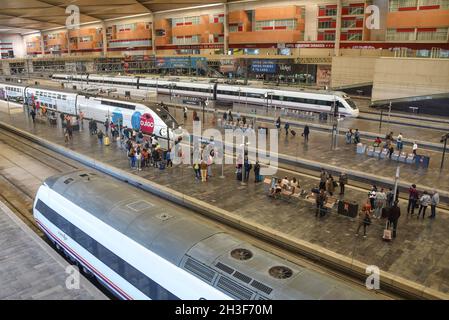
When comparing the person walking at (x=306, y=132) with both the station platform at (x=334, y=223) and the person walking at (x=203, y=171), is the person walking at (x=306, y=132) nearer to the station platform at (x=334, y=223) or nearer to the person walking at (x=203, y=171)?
the station platform at (x=334, y=223)

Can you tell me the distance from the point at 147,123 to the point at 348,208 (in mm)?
16636

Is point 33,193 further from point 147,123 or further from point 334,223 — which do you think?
point 334,223

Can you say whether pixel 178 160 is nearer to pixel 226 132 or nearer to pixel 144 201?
pixel 226 132

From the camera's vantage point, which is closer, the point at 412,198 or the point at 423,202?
the point at 423,202

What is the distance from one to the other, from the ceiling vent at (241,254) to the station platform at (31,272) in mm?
3643

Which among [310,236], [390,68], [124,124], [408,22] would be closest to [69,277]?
[310,236]

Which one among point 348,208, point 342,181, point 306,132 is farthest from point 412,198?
point 306,132

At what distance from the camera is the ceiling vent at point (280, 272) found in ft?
22.3

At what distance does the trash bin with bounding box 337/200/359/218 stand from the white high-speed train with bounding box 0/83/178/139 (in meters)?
14.0

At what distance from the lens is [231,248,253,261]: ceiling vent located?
737 cm

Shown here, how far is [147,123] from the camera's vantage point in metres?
27.2

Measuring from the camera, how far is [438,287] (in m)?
10.6

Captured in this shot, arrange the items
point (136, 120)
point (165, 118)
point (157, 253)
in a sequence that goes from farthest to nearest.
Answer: point (136, 120)
point (165, 118)
point (157, 253)
